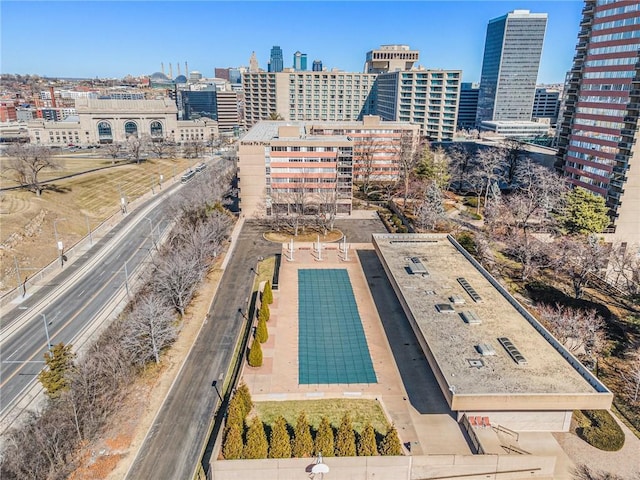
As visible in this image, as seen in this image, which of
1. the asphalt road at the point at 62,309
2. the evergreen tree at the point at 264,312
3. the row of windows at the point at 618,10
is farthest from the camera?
the row of windows at the point at 618,10

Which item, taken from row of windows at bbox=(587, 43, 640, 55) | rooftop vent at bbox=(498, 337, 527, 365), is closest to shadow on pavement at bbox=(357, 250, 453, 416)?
rooftop vent at bbox=(498, 337, 527, 365)

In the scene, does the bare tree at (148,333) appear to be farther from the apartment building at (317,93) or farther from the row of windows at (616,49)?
the apartment building at (317,93)

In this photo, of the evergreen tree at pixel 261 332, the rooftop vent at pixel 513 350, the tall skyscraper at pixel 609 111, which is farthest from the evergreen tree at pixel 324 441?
the tall skyscraper at pixel 609 111

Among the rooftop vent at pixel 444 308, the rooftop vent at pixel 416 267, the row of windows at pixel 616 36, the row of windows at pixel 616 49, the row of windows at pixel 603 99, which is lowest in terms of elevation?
the rooftop vent at pixel 444 308

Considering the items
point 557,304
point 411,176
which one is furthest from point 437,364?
point 411,176

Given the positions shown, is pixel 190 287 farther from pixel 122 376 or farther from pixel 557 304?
pixel 557 304

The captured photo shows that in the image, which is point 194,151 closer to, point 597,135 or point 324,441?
point 597,135

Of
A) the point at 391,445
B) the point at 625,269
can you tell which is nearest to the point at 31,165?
the point at 391,445
